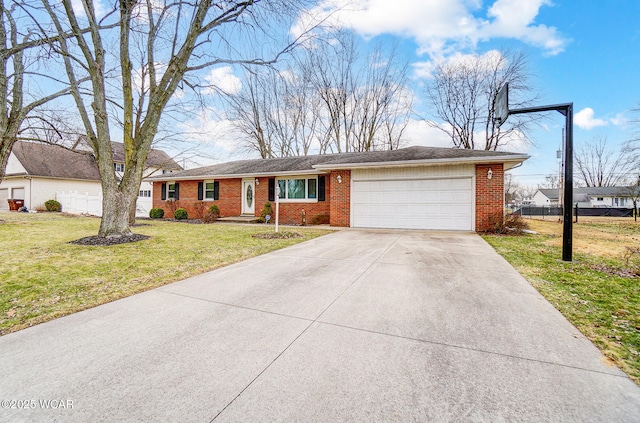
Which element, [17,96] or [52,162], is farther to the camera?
[52,162]

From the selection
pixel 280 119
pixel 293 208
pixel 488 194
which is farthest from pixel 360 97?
pixel 488 194

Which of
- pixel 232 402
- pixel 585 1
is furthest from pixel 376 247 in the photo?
pixel 585 1

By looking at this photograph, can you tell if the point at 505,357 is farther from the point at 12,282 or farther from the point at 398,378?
the point at 12,282

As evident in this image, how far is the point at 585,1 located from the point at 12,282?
16146mm

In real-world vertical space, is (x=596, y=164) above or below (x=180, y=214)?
above

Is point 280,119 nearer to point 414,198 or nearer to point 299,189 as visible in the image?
point 299,189

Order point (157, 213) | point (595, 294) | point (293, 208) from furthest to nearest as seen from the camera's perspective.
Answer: point (157, 213) → point (293, 208) → point (595, 294)

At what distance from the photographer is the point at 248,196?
15516 mm

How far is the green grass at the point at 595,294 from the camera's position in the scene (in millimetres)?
2428

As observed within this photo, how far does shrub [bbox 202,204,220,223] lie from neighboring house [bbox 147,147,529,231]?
45 cm

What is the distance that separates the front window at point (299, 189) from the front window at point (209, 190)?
4.45 meters

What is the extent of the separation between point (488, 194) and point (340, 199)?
5662 mm

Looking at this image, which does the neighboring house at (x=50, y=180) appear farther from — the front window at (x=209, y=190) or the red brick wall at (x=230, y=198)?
the red brick wall at (x=230, y=198)

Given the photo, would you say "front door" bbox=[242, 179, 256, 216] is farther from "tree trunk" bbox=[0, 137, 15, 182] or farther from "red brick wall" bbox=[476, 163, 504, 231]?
"red brick wall" bbox=[476, 163, 504, 231]
